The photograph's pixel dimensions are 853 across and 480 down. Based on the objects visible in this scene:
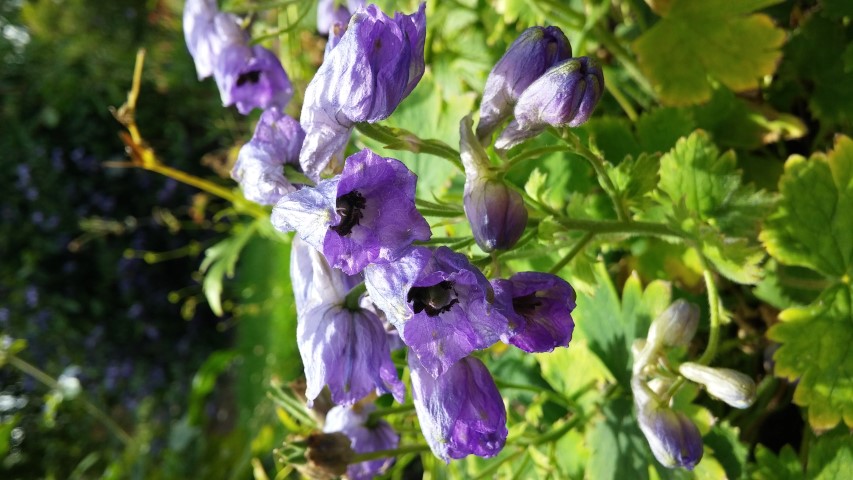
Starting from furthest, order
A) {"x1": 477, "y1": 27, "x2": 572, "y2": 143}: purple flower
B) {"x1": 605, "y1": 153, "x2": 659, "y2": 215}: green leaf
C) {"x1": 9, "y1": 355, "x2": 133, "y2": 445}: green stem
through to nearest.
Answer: {"x1": 9, "y1": 355, "x2": 133, "y2": 445}: green stem < {"x1": 605, "y1": 153, "x2": 659, "y2": 215}: green leaf < {"x1": 477, "y1": 27, "x2": 572, "y2": 143}: purple flower

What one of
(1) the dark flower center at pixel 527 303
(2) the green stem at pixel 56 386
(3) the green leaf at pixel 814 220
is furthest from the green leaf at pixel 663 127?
(2) the green stem at pixel 56 386

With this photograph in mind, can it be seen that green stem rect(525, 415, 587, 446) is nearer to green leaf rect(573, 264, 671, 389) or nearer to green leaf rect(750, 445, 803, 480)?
green leaf rect(573, 264, 671, 389)

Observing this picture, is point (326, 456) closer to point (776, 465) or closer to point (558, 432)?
point (558, 432)

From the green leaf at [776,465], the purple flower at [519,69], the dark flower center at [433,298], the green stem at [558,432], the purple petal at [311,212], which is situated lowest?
the green stem at [558,432]

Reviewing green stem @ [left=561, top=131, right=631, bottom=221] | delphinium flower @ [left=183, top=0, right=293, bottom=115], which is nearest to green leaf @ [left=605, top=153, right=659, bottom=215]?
green stem @ [left=561, top=131, right=631, bottom=221]

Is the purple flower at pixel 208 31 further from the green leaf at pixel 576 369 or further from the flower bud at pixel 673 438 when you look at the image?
the flower bud at pixel 673 438

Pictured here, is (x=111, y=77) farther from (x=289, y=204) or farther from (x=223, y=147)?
(x=289, y=204)
